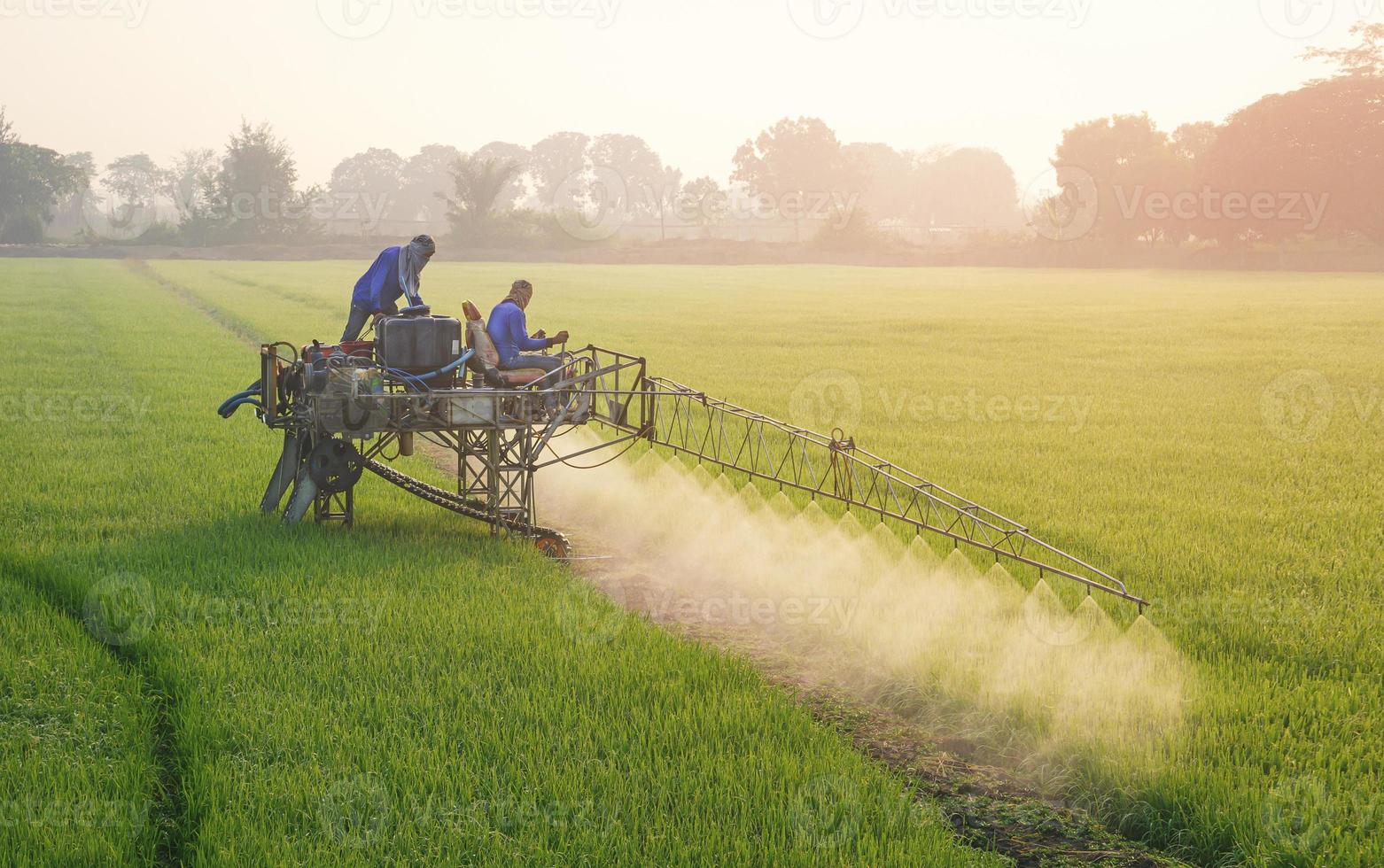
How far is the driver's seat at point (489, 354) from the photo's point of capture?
34.6 ft

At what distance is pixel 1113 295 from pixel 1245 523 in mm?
41761

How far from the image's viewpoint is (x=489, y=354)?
10602mm

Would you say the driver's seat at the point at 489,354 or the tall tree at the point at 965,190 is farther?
the tall tree at the point at 965,190

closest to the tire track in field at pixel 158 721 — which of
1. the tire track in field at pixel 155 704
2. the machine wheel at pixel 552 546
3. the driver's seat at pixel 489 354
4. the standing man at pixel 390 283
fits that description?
the tire track in field at pixel 155 704

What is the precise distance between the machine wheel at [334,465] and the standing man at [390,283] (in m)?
1.05

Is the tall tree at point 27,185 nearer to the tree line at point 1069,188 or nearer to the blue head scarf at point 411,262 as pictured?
the tree line at point 1069,188

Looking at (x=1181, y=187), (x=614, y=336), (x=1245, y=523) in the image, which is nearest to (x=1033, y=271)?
(x=1181, y=187)

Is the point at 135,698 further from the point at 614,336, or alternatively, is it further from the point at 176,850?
the point at 614,336

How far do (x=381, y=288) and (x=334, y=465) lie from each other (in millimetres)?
1683

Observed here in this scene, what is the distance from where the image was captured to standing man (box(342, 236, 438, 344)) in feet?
34.1

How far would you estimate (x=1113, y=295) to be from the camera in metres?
50.1

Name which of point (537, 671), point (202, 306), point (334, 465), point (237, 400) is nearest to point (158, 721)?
point (537, 671)

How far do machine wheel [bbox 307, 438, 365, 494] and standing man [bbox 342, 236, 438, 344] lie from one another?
1053 mm

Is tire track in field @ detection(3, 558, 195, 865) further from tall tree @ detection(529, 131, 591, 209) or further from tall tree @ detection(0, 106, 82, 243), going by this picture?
tall tree @ detection(529, 131, 591, 209)
